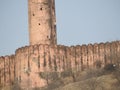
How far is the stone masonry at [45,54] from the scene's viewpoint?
95625mm

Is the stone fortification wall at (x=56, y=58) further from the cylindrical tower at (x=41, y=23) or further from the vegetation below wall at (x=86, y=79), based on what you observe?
the cylindrical tower at (x=41, y=23)

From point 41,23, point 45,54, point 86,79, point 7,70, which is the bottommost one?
point 86,79

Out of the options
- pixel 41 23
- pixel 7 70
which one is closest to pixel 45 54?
pixel 41 23

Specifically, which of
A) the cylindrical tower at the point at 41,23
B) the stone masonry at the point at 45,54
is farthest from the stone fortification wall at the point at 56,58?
the cylindrical tower at the point at 41,23

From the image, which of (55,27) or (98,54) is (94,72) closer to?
(98,54)

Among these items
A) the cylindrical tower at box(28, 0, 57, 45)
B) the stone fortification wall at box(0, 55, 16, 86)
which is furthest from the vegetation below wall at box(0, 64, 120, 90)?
the cylindrical tower at box(28, 0, 57, 45)

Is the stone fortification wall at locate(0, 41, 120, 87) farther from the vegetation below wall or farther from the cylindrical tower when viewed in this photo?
the cylindrical tower

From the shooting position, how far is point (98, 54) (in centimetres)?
9744

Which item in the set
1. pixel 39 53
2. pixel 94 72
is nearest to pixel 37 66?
pixel 39 53

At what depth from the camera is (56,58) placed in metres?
96.3

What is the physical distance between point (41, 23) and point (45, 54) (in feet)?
18.7

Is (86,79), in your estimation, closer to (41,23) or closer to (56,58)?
(56,58)

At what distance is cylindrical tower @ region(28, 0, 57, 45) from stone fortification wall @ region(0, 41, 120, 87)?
118 inches

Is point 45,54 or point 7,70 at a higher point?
point 45,54
